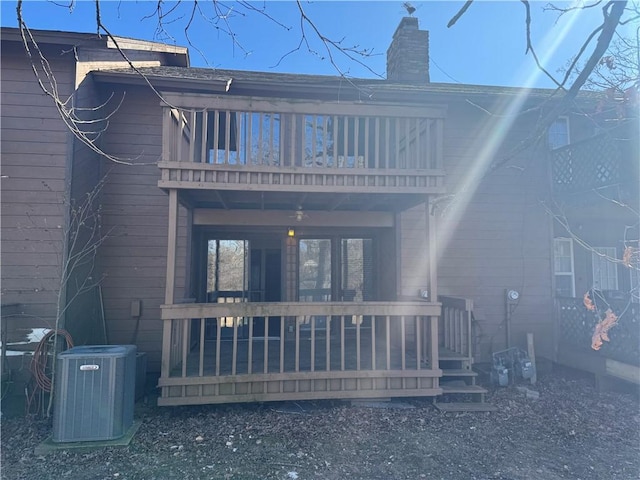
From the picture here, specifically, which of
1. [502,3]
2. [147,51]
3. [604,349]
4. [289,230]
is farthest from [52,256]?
[604,349]

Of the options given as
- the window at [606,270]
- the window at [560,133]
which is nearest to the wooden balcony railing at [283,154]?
the window at [560,133]

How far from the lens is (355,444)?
3.95 metres

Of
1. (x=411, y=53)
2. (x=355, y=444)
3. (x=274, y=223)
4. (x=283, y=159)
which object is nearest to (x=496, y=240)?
(x=274, y=223)

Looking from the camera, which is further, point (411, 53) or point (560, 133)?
point (411, 53)

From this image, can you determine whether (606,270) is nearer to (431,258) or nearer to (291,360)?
(431,258)

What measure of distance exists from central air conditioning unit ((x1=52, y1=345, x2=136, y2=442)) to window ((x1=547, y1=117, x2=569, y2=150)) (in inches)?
319

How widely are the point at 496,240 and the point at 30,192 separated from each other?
724cm

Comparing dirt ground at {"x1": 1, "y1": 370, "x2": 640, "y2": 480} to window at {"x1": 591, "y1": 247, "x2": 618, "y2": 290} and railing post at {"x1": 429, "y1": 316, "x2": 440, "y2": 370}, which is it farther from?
window at {"x1": 591, "y1": 247, "x2": 618, "y2": 290}

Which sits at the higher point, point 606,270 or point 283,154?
point 283,154

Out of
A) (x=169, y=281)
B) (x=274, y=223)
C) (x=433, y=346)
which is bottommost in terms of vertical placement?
(x=433, y=346)

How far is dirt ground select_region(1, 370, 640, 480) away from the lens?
3445 mm

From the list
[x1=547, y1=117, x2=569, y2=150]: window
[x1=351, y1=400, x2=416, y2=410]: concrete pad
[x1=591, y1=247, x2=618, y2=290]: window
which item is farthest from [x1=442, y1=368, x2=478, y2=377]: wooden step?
[x1=547, y1=117, x2=569, y2=150]: window

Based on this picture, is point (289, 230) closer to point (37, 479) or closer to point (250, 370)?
point (250, 370)

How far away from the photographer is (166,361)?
14.4ft
